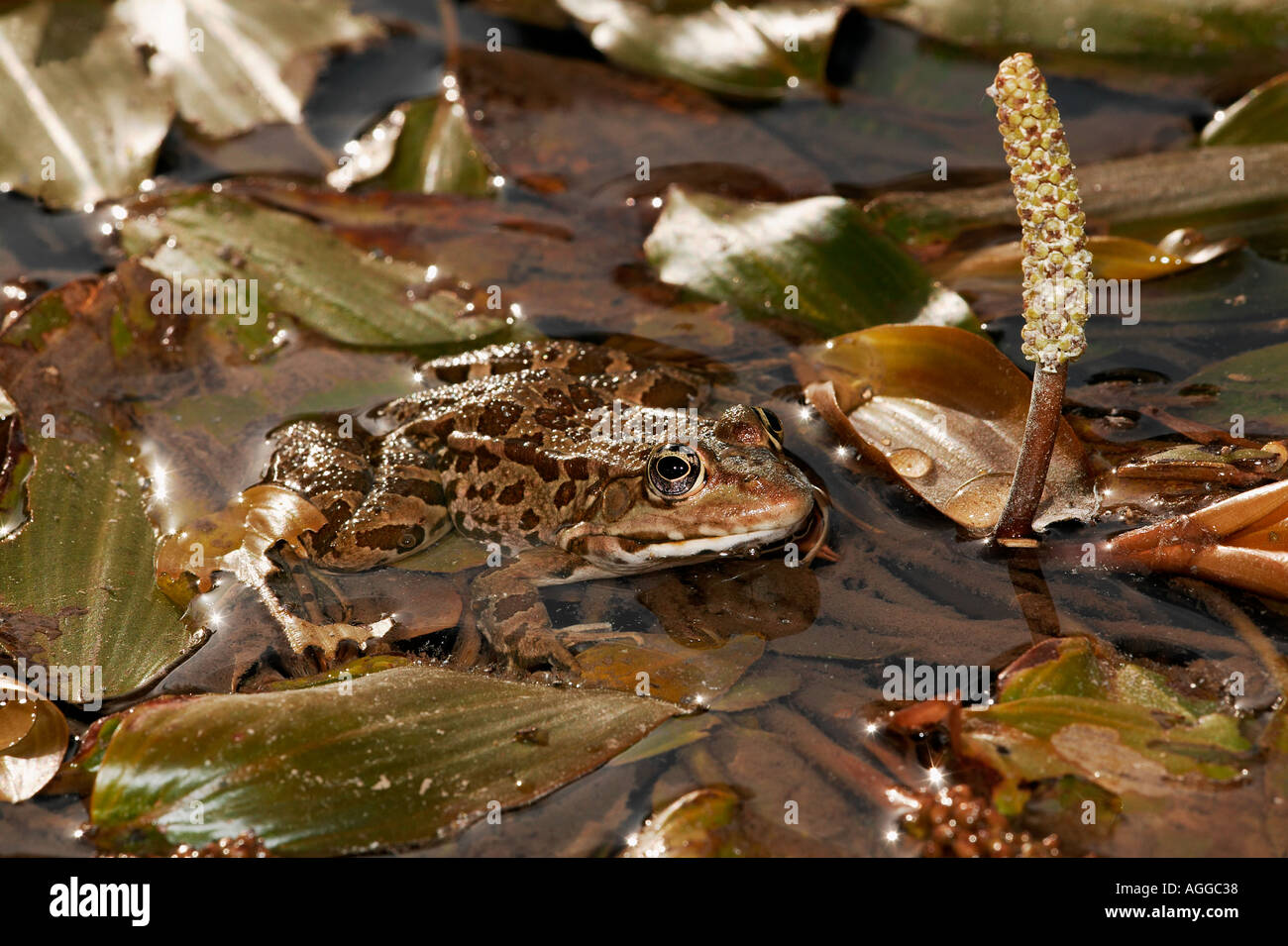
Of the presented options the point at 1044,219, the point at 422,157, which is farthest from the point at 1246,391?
the point at 422,157

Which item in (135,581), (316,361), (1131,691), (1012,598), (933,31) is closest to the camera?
(1131,691)

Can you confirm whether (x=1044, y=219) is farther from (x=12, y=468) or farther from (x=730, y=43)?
(x=730, y=43)

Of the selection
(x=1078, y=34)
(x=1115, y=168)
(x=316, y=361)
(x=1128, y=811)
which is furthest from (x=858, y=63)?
(x=1128, y=811)

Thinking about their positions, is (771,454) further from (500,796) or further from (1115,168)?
(1115,168)

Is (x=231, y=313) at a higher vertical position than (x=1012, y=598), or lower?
higher

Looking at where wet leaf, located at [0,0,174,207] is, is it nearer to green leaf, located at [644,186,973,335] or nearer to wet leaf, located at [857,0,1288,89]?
green leaf, located at [644,186,973,335]

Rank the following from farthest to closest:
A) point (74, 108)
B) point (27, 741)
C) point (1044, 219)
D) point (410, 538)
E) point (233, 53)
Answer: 1. point (233, 53)
2. point (74, 108)
3. point (410, 538)
4. point (27, 741)
5. point (1044, 219)
